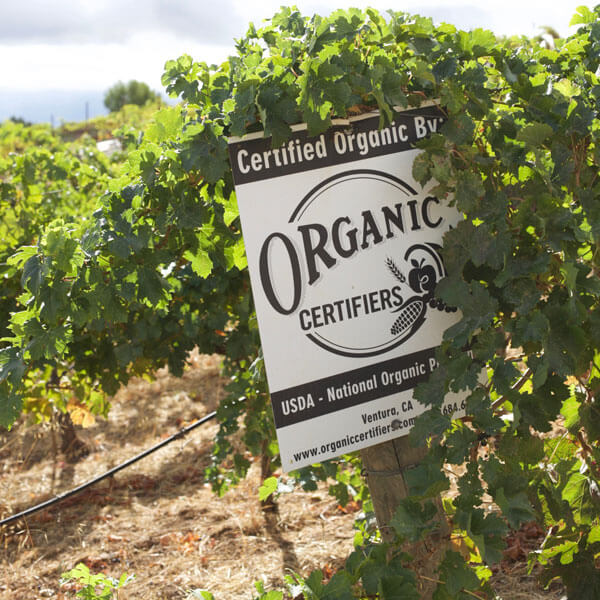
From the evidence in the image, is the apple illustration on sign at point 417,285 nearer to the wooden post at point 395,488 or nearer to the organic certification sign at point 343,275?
the organic certification sign at point 343,275

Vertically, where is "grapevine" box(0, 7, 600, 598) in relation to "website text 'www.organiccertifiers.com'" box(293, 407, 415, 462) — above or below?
above

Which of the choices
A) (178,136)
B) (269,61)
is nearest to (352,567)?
(178,136)

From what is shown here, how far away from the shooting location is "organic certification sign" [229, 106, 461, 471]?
1.86 m

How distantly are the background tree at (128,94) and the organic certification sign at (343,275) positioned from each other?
4118 centimetres

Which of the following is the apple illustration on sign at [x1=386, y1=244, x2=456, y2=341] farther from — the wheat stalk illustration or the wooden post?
the wooden post

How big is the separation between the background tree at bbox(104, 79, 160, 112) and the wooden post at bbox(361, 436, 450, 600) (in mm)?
41182

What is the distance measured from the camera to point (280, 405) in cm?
188

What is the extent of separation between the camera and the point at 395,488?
2150mm

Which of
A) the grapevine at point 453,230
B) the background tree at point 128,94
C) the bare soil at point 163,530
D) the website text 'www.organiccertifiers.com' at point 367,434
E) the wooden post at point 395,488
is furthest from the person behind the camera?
the background tree at point 128,94

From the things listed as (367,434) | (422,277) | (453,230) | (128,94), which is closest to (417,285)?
(422,277)

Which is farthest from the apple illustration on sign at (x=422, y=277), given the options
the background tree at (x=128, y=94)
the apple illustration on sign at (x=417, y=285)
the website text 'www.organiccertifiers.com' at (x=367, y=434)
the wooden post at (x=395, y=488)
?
the background tree at (x=128, y=94)

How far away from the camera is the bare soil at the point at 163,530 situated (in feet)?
12.5

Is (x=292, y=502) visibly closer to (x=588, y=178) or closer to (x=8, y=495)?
(x=8, y=495)

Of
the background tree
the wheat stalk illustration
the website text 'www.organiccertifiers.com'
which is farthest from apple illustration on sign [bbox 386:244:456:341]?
the background tree
